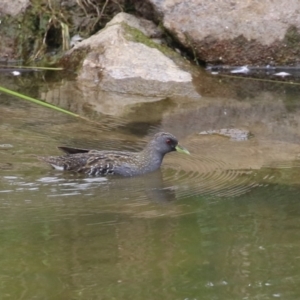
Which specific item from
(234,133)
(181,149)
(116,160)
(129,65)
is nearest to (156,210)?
(116,160)

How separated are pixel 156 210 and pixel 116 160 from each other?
4.43 ft

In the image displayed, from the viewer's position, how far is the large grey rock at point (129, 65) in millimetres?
11273

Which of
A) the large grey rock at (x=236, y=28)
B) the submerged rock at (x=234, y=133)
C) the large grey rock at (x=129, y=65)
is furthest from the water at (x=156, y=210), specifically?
the large grey rock at (x=236, y=28)

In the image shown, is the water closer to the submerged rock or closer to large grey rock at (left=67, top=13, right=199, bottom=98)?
the submerged rock

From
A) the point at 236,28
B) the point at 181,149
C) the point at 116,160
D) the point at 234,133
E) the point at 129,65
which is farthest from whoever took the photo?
the point at 236,28

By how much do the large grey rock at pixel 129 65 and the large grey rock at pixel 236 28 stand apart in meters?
0.56

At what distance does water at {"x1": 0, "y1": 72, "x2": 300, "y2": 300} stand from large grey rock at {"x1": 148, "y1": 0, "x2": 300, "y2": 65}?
2361 millimetres

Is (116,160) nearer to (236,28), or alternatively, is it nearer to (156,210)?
(156,210)

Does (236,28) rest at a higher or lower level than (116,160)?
higher

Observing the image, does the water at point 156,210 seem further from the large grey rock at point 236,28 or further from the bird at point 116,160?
the large grey rock at point 236,28

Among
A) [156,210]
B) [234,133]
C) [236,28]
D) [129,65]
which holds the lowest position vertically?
[156,210]

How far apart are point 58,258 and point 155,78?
6.41m

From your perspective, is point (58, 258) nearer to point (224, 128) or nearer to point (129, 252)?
point (129, 252)

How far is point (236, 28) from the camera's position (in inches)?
491
